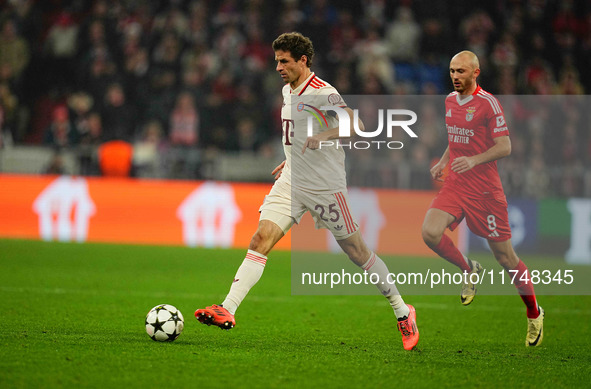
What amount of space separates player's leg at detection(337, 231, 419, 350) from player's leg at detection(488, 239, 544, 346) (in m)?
0.98

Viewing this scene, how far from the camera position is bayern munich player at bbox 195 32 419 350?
246 inches

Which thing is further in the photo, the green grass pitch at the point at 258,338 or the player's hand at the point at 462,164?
the player's hand at the point at 462,164

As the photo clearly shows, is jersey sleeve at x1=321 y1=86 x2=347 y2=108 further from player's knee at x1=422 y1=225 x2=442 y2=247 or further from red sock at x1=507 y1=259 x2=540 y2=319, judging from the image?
red sock at x1=507 y1=259 x2=540 y2=319

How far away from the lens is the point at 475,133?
265 inches

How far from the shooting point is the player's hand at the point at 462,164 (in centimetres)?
672

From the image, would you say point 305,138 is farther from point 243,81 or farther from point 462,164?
point 243,81

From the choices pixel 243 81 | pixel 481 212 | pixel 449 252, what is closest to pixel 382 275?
pixel 449 252

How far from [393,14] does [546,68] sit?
344 centimetres

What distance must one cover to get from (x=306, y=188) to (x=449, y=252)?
143cm

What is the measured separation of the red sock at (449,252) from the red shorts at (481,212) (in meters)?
0.14

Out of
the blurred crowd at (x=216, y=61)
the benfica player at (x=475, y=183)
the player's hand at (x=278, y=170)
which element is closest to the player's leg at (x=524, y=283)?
the benfica player at (x=475, y=183)

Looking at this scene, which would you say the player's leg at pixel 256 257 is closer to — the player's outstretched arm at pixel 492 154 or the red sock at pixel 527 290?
the player's outstretched arm at pixel 492 154

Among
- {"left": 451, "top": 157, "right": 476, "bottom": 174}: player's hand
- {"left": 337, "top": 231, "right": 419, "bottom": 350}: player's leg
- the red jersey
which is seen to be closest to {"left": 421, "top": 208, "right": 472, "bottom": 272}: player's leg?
the red jersey

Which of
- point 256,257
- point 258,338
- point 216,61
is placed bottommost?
point 258,338
